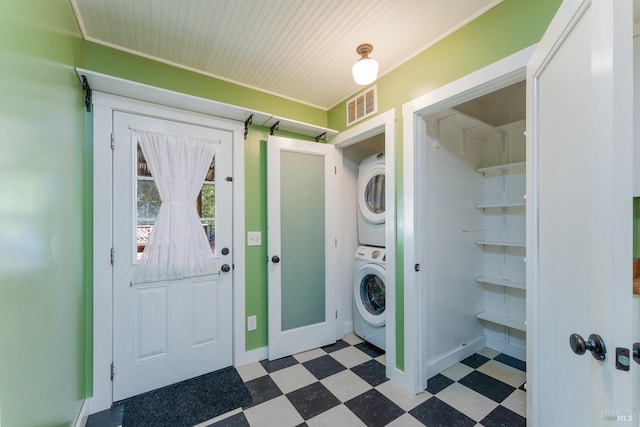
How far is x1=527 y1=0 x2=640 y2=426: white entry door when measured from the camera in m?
0.67

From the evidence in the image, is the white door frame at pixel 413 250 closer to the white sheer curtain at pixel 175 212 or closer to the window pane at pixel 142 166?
the white sheer curtain at pixel 175 212

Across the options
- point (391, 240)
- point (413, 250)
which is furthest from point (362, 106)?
point (413, 250)

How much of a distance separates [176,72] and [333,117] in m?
1.48

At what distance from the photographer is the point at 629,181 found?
0.66m

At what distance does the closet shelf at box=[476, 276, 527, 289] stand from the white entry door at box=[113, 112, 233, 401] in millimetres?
2387

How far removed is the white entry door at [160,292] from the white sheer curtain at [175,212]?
6 centimetres

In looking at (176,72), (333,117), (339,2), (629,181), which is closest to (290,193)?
(333,117)

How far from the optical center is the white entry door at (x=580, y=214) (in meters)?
0.67

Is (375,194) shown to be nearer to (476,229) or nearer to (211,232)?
(476,229)

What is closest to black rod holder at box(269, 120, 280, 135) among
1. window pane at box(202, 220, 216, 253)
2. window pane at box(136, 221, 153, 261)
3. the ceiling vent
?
the ceiling vent

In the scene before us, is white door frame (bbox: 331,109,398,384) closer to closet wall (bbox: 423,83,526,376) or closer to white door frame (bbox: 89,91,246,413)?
closet wall (bbox: 423,83,526,376)

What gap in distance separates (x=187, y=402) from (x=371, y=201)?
2.28 metres

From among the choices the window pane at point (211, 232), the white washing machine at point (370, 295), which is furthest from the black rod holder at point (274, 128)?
the white washing machine at point (370, 295)

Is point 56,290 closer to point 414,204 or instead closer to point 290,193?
point 290,193
